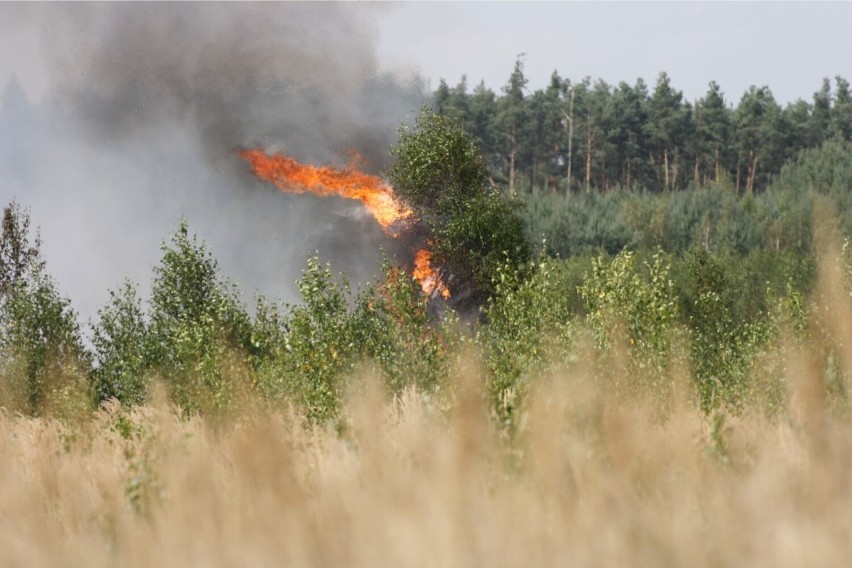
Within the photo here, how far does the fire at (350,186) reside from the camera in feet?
274

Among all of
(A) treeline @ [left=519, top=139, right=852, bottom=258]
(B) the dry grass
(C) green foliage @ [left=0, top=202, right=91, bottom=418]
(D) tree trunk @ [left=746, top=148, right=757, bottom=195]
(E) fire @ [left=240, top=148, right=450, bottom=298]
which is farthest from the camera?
(D) tree trunk @ [left=746, top=148, right=757, bottom=195]

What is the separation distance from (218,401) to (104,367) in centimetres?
3338

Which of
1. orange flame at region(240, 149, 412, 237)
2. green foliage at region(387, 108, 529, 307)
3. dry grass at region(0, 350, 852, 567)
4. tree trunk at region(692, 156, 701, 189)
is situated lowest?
dry grass at region(0, 350, 852, 567)

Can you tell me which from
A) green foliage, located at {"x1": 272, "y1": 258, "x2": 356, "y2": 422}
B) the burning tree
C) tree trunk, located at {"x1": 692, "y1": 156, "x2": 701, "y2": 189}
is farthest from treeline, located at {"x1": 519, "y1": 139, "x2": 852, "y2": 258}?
green foliage, located at {"x1": 272, "y1": 258, "x2": 356, "y2": 422}

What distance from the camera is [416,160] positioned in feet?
264

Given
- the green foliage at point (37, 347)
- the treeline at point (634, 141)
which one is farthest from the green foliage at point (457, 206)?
the treeline at point (634, 141)

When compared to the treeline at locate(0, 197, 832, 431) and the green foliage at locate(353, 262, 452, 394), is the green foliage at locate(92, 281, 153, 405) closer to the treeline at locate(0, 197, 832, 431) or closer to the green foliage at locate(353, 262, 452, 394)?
the treeline at locate(0, 197, 832, 431)

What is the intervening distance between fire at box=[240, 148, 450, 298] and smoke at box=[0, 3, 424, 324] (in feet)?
5.13

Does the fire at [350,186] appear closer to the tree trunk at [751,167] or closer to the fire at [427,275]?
the fire at [427,275]

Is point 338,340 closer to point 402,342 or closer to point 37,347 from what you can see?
point 402,342

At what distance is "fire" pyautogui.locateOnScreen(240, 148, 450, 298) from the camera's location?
8356 centimetres

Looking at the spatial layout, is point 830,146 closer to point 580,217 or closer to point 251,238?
point 580,217

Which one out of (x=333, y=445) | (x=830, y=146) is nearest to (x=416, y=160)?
(x=333, y=445)

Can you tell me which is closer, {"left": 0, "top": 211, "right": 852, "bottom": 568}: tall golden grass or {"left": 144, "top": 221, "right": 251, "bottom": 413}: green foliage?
{"left": 0, "top": 211, "right": 852, "bottom": 568}: tall golden grass
